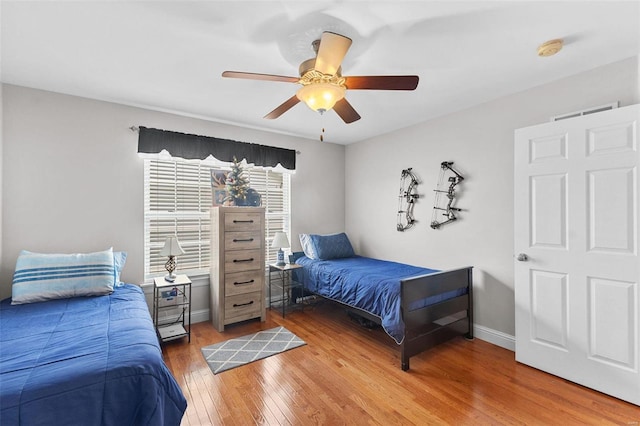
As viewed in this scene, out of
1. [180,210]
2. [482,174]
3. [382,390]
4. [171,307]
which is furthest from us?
[180,210]

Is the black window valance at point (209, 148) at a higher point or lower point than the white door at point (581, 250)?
higher

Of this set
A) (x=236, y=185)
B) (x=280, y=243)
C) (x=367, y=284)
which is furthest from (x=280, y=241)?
(x=367, y=284)

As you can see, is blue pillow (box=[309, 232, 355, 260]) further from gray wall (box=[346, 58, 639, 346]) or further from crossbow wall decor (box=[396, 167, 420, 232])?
crossbow wall decor (box=[396, 167, 420, 232])

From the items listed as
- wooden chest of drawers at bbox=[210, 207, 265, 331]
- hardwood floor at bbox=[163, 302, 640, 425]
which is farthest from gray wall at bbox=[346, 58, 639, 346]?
wooden chest of drawers at bbox=[210, 207, 265, 331]

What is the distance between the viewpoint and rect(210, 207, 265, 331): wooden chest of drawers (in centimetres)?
325

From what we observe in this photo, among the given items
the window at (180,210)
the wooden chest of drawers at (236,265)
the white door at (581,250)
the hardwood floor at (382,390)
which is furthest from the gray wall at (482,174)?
the window at (180,210)

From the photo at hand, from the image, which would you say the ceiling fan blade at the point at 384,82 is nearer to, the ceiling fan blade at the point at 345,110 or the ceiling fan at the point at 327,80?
the ceiling fan at the point at 327,80

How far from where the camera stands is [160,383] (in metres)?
1.40

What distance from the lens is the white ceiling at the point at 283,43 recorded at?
5.47 feet

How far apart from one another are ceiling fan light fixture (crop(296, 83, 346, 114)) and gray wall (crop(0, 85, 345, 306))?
2.13 meters

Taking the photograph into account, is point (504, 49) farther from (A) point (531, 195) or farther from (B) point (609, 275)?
(B) point (609, 275)

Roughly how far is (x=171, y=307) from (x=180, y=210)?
43.2 inches

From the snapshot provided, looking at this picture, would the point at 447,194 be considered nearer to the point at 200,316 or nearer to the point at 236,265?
the point at 236,265

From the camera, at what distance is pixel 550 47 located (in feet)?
6.59
